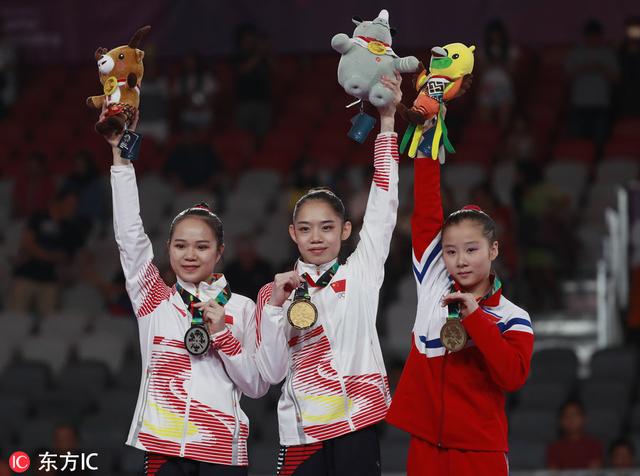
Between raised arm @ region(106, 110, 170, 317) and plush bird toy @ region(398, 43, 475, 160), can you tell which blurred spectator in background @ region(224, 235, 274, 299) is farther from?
plush bird toy @ region(398, 43, 475, 160)

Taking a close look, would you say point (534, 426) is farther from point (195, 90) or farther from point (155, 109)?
point (155, 109)

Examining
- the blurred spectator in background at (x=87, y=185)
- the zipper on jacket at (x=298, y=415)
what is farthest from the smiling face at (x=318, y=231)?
the blurred spectator in background at (x=87, y=185)

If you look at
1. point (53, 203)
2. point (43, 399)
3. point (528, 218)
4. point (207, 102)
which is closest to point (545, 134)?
point (528, 218)

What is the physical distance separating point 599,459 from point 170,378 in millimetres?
4048

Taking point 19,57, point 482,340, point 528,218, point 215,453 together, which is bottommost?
point 215,453

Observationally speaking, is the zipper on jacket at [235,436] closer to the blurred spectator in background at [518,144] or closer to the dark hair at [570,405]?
the dark hair at [570,405]

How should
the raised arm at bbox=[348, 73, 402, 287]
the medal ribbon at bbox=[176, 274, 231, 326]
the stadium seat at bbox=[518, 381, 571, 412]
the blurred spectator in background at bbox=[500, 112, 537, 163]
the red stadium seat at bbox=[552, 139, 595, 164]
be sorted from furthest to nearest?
the red stadium seat at bbox=[552, 139, 595, 164]
the blurred spectator in background at bbox=[500, 112, 537, 163]
the stadium seat at bbox=[518, 381, 571, 412]
the raised arm at bbox=[348, 73, 402, 287]
the medal ribbon at bbox=[176, 274, 231, 326]

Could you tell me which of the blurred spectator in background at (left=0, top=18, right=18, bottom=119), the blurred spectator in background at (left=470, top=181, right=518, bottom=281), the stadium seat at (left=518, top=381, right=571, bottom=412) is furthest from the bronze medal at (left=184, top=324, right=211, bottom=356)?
the blurred spectator in background at (left=0, top=18, right=18, bottom=119)

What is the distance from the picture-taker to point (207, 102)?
41.5 feet

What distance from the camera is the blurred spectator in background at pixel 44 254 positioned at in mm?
10594

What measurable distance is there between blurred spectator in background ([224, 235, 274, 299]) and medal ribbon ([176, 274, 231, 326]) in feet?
15.7

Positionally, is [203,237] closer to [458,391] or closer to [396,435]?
[458,391]

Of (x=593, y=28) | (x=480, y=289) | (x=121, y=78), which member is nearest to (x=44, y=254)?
(x=593, y=28)

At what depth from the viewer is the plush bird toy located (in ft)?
15.6
